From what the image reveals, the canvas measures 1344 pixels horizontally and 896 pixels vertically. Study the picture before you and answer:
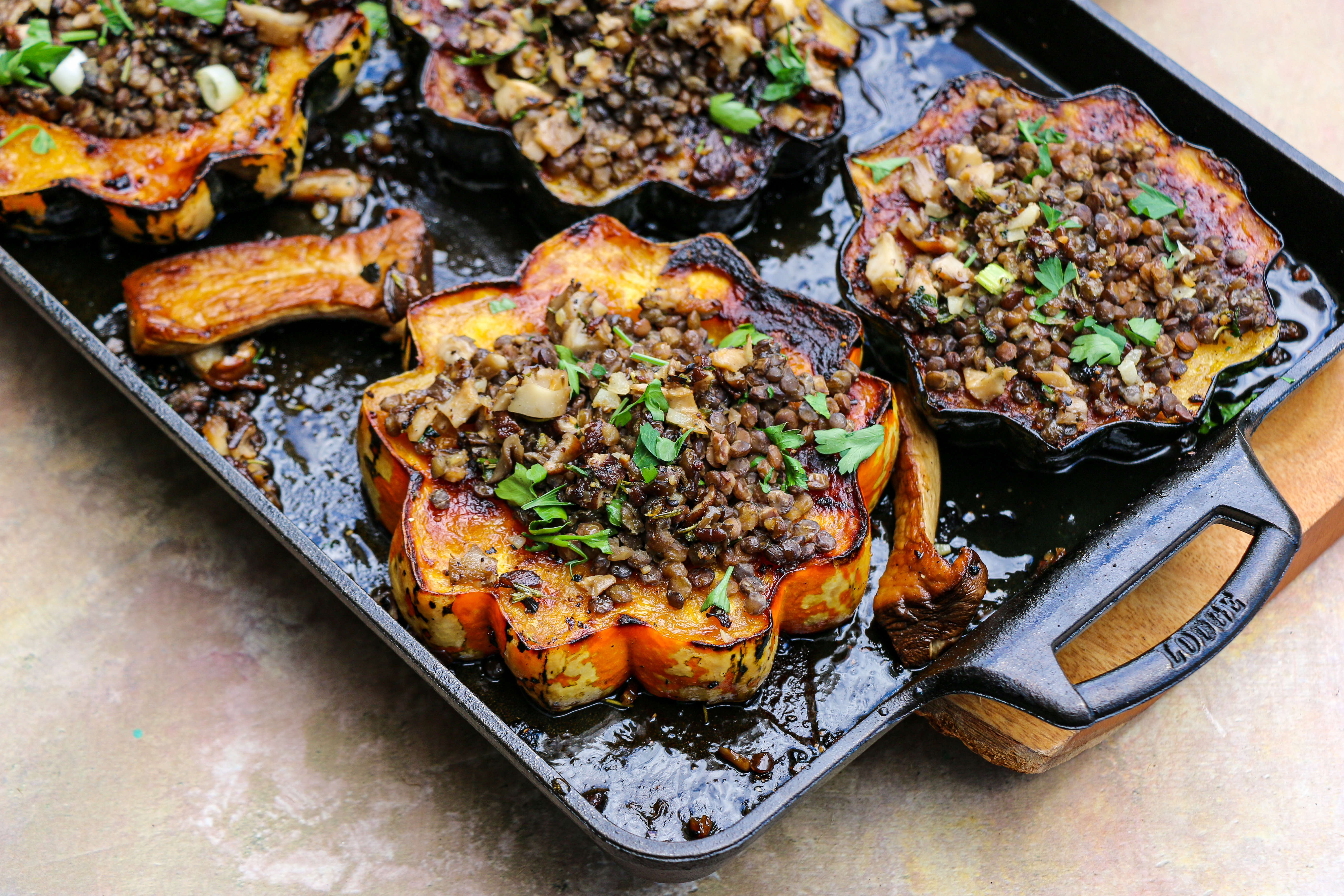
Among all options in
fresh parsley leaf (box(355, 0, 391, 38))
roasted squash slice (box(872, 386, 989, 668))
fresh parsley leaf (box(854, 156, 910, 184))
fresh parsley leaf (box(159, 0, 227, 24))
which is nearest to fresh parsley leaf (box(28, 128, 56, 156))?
fresh parsley leaf (box(159, 0, 227, 24))

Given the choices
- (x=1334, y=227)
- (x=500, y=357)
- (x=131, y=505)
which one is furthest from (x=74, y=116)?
(x=1334, y=227)

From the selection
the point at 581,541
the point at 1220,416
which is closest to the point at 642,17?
the point at 581,541

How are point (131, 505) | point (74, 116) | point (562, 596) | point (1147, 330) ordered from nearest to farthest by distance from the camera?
point (562, 596) → point (1147, 330) → point (74, 116) → point (131, 505)

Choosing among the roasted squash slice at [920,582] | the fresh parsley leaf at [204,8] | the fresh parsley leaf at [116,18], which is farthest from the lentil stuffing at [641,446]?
the fresh parsley leaf at [116,18]

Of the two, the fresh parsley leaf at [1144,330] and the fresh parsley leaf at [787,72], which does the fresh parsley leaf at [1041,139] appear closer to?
the fresh parsley leaf at [1144,330]

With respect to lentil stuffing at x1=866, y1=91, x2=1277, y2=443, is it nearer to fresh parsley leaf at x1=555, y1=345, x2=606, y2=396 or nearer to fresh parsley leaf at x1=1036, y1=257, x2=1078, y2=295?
fresh parsley leaf at x1=1036, y1=257, x2=1078, y2=295

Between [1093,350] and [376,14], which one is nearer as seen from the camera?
[1093,350]

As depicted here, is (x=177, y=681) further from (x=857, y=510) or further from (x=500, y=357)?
(x=857, y=510)

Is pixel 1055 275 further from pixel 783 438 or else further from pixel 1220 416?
pixel 783 438
